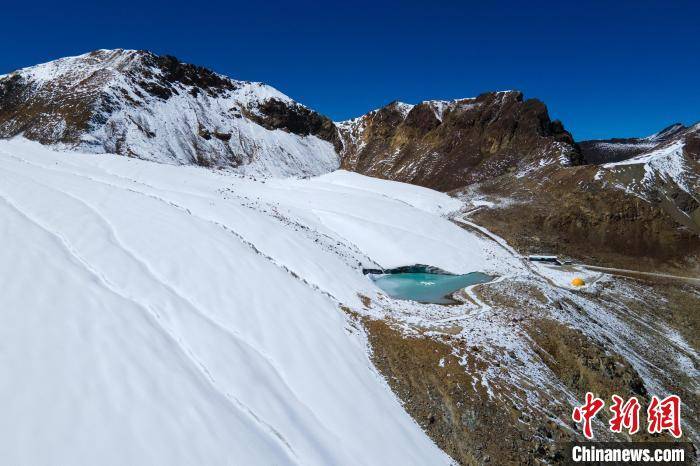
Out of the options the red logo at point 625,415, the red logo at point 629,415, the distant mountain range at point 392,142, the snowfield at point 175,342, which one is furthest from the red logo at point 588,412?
the distant mountain range at point 392,142

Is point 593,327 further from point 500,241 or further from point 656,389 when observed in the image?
point 500,241

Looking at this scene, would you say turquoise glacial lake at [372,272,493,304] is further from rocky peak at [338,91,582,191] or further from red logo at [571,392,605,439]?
rocky peak at [338,91,582,191]

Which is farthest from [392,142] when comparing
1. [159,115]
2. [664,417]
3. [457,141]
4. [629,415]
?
[629,415]

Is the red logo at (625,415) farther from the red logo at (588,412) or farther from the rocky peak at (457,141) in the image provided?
the rocky peak at (457,141)

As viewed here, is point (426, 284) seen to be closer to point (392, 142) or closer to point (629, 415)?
point (629, 415)

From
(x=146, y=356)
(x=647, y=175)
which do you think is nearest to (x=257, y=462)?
(x=146, y=356)

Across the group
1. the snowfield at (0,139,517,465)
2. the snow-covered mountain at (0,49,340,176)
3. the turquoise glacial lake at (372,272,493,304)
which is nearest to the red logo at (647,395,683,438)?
the snowfield at (0,139,517,465)
